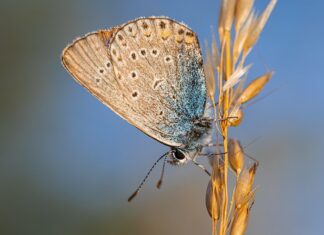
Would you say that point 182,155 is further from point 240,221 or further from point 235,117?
point 240,221

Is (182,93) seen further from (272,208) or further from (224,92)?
(272,208)

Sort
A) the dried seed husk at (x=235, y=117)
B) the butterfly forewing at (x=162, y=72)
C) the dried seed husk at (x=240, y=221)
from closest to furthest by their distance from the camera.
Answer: the dried seed husk at (x=240, y=221), the dried seed husk at (x=235, y=117), the butterfly forewing at (x=162, y=72)

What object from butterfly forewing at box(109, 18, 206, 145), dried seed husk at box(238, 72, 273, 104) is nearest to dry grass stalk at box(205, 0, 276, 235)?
dried seed husk at box(238, 72, 273, 104)

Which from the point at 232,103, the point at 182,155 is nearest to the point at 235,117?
the point at 232,103

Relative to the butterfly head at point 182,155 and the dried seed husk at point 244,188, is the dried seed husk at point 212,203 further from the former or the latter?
the butterfly head at point 182,155

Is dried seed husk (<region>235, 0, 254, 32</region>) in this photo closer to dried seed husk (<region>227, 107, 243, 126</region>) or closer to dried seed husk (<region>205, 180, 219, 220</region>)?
dried seed husk (<region>227, 107, 243, 126</region>)

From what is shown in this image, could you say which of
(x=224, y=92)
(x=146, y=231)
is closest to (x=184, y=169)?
(x=146, y=231)

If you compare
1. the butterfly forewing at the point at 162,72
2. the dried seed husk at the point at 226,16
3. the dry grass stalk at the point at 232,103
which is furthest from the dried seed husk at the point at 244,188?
the butterfly forewing at the point at 162,72
